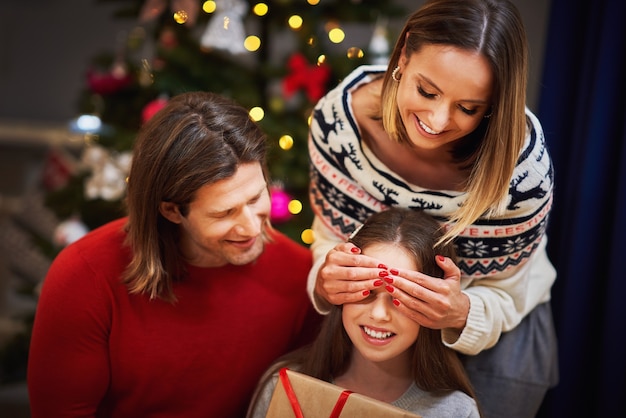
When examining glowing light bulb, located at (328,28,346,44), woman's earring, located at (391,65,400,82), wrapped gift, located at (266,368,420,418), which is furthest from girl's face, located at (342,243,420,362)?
glowing light bulb, located at (328,28,346,44)

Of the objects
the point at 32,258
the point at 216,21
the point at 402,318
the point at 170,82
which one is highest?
the point at 216,21

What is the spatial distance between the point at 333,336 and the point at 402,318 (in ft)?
0.62

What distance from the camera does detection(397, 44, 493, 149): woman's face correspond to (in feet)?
3.83

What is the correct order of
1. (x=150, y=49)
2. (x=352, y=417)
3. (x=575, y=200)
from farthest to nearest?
(x=150, y=49), (x=575, y=200), (x=352, y=417)

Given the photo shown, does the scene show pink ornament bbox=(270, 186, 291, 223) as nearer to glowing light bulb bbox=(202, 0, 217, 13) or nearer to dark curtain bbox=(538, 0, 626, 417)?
glowing light bulb bbox=(202, 0, 217, 13)

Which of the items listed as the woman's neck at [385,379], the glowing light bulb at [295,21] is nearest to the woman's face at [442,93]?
the woman's neck at [385,379]

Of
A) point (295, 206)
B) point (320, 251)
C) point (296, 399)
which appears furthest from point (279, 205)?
point (296, 399)

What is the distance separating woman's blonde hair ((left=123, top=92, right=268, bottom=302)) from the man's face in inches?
0.7

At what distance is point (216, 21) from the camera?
227 cm

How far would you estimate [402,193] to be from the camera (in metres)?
1.38

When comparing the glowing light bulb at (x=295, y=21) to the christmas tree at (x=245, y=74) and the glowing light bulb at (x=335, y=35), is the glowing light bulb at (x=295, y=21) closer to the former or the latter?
the christmas tree at (x=245, y=74)

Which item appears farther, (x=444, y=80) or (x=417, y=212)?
(x=417, y=212)

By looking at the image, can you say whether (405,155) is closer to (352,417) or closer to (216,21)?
(352,417)

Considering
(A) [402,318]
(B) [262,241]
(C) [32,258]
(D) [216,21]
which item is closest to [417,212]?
(A) [402,318]
